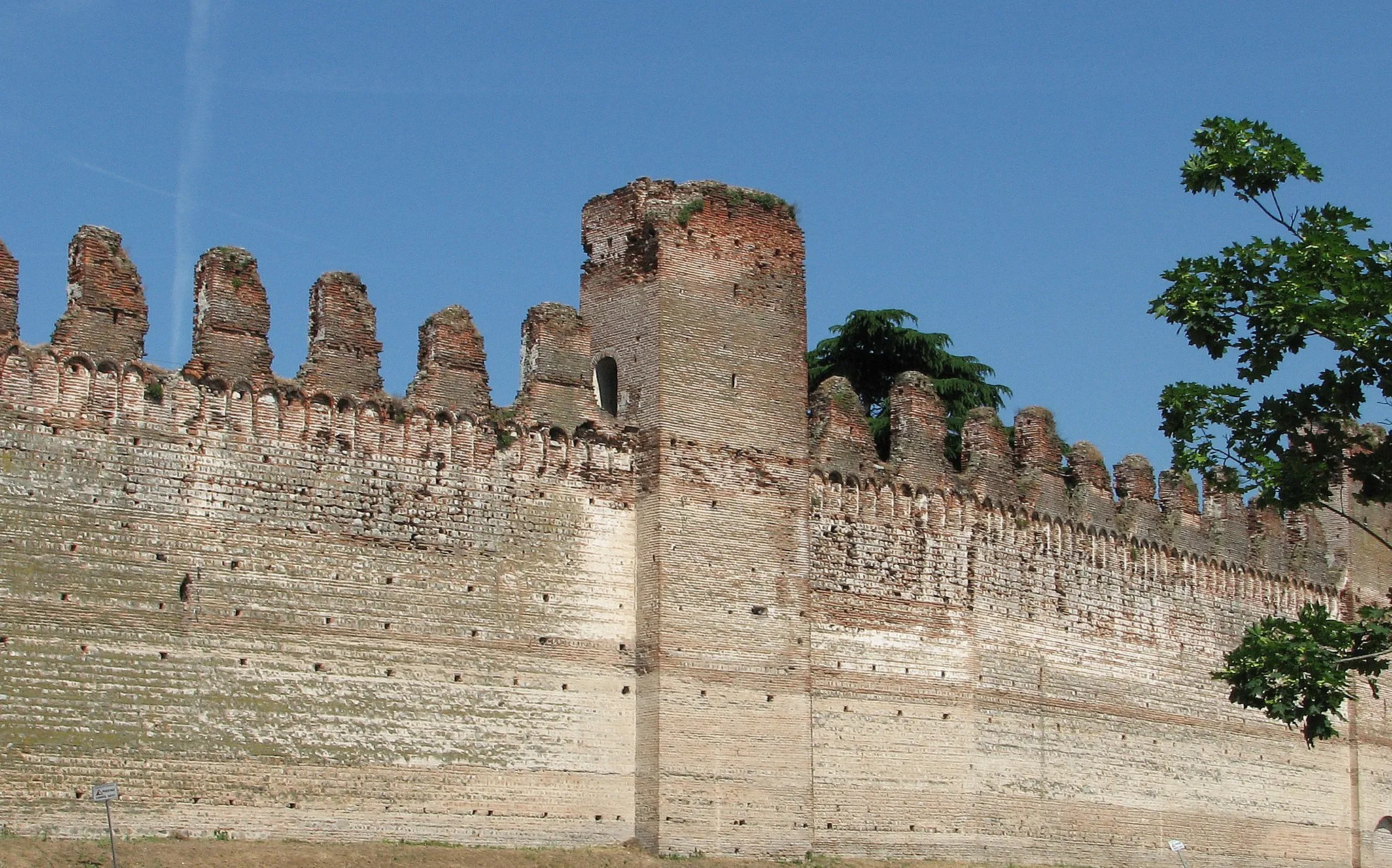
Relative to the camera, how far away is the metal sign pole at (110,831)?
18641 millimetres

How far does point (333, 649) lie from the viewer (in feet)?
70.1

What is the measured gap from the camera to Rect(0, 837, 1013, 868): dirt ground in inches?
750

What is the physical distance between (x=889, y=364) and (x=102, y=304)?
18720 mm

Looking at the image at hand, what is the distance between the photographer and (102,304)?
68.6 ft

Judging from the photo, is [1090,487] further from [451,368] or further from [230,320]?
[230,320]

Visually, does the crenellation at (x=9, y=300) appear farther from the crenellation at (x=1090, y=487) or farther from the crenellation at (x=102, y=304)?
the crenellation at (x=1090, y=487)

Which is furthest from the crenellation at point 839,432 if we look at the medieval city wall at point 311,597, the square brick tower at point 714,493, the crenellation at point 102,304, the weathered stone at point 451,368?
the crenellation at point 102,304

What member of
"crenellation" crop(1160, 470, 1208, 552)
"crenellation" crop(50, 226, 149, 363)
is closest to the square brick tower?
"crenellation" crop(50, 226, 149, 363)

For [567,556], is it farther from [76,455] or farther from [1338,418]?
[1338,418]

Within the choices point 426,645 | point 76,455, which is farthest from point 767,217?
point 76,455

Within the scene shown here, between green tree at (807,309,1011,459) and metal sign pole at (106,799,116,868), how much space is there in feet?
61.6

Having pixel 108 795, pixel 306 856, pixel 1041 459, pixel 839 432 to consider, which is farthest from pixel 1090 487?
pixel 108 795

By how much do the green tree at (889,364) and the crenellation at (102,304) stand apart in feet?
56.1

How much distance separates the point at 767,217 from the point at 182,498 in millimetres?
8092
